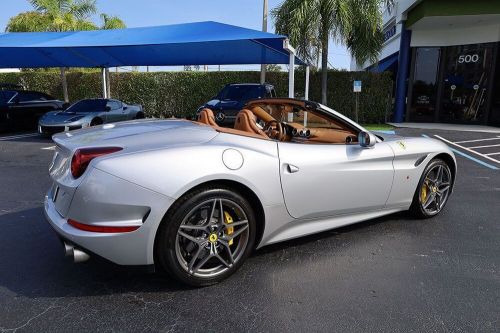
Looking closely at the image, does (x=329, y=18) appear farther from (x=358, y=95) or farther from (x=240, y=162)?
(x=240, y=162)

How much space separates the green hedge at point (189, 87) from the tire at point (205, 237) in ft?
50.1

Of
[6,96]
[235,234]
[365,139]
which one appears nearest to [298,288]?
[235,234]

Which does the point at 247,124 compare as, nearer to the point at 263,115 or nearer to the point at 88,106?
the point at 263,115

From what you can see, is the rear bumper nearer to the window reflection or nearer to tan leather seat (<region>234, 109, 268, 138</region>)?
tan leather seat (<region>234, 109, 268, 138</region>)

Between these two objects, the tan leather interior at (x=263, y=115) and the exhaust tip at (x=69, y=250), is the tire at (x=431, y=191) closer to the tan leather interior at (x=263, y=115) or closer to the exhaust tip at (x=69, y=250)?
the tan leather interior at (x=263, y=115)

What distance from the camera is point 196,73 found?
18188 millimetres

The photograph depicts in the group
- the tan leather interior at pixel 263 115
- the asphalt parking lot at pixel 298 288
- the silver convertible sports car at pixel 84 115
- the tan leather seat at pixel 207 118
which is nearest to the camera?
the asphalt parking lot at pixel 298 288

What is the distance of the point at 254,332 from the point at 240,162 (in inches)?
43.8

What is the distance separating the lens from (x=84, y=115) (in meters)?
10.8

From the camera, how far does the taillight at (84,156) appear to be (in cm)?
260

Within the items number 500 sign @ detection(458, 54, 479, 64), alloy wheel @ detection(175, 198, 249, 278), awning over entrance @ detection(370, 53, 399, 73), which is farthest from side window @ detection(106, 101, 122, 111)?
number 500 sign @ detection(458, 54, 479, 64)

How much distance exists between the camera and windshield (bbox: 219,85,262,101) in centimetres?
1220

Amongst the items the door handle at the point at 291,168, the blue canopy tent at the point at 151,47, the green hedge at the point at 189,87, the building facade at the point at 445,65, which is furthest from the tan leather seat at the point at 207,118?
the green hedge at the point at 189,87

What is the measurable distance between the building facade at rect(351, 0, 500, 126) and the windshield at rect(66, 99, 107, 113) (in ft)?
33.4
